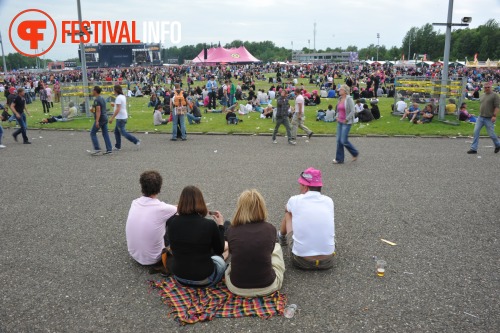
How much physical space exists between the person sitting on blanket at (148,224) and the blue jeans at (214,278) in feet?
2.06

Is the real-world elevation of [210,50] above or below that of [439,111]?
above

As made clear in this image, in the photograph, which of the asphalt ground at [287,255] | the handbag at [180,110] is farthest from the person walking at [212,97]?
the asphalt ground at [287,255]

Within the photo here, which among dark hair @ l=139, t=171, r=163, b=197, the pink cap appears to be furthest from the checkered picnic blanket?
the pink cap

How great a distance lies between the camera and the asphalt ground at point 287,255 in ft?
13.2

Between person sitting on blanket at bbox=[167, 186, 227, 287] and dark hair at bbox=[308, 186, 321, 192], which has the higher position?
dark hair at bbox=[308, 186, 321, 192]

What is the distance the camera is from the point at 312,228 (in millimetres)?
4805

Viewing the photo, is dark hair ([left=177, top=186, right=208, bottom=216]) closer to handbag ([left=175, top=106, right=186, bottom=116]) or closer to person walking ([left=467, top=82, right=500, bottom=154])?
person walking ([left=467, top=82, right=500, bottom=154])

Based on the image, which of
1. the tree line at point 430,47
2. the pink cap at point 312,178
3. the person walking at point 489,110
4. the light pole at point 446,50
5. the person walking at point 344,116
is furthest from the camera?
the tree line at point 430,47

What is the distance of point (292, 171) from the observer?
32.2 ft

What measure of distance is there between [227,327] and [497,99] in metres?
10.3

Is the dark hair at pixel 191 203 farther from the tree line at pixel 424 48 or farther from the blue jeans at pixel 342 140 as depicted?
the tree line at pixel 424 48

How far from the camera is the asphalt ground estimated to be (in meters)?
4.02

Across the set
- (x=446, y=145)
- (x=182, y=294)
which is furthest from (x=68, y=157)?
(x=446, y=145)

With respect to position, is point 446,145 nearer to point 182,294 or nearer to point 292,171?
point 292,171
